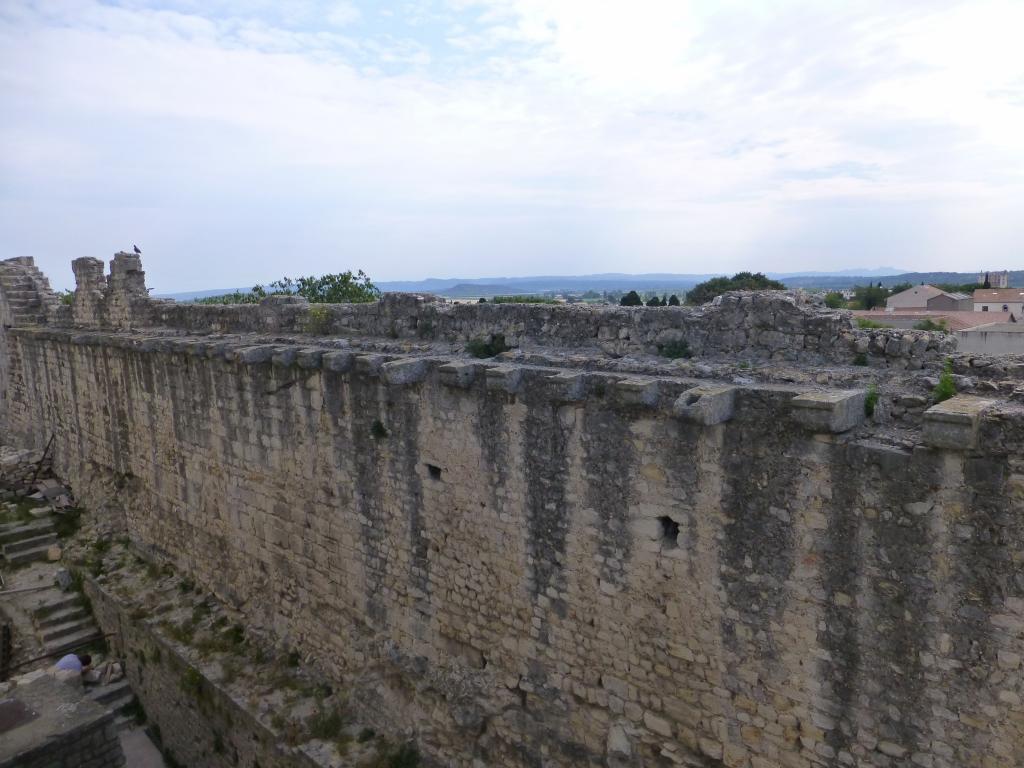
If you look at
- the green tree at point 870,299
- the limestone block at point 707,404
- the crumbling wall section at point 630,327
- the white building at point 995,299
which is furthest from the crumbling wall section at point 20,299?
the green tree at point 870,299

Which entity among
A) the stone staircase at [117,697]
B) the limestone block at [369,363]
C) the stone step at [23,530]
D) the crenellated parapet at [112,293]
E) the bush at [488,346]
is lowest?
the stone staircase at [117,697]

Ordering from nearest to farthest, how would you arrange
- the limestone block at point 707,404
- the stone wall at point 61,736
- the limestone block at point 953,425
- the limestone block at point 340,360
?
the limestone block at point 953,425
the limestone block at point 707,404
the stone wall at point 61,736
the limestone block at point 340,360

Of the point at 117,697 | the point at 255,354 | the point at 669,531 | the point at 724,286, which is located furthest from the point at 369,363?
the point at 724,286

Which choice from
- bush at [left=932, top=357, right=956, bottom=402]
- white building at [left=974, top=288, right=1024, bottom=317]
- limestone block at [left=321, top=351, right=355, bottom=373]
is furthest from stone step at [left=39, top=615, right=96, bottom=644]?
white building at [left=974, top=288, right=1024, bottom=317]

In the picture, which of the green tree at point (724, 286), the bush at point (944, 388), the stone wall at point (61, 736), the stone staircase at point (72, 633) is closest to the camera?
the bush at point (944, 388)

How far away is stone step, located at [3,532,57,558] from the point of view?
12.8 metres

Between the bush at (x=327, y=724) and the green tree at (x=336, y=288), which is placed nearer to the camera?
the bush at (x=327, y=724)

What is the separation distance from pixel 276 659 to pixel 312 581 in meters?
1.34

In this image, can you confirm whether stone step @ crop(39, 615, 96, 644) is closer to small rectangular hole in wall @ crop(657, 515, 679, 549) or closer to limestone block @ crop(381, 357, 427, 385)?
limestone block @ crop(381, 357, 427, 385)

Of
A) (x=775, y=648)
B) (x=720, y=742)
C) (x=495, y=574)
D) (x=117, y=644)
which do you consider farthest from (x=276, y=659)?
(x=775, y=648)

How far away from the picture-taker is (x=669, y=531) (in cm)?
523

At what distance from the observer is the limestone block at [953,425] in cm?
377

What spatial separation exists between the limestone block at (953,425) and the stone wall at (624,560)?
0.06ft

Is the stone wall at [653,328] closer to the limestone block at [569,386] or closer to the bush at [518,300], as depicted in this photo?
the bush at [518,300]
